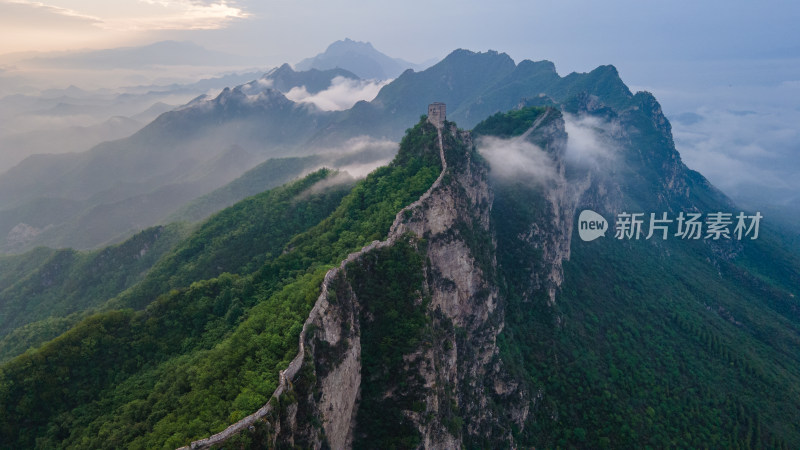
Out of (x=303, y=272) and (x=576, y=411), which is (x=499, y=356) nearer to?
(x=576, y=411)

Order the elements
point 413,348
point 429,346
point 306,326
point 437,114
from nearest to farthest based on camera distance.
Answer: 1. point 306,326
2. point 413,348
3. point 429,346
4. point 437,114

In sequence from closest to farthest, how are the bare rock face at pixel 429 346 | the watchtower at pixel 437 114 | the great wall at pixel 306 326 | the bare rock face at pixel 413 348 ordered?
1. the great wall at pixel 306 326
2. the bare rock face at pixel 413 348
3. the bare rock face at pixel 429 346
4. the watchtower at pixel 437 114

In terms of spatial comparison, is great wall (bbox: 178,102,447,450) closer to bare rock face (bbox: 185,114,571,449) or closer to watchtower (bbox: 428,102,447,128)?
bare rock face (bbox: 185,114,571,449)

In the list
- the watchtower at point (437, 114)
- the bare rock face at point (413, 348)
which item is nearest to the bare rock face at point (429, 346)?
the bare rock face at point (413, 348)

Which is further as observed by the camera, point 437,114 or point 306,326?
point 437,114

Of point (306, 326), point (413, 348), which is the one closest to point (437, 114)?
point (413, 348)

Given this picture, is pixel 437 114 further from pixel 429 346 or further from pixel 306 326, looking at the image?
pixel 306 326

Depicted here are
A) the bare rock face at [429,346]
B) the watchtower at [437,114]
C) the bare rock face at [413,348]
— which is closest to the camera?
the bare rock face at [413,348]

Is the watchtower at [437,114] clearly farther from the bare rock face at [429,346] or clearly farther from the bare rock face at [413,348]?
the bare rock face at [429,346]

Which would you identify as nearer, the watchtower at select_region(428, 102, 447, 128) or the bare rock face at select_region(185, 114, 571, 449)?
the bare rock face at select_region(185, 114, 571, 449)

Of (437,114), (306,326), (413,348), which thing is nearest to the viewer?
(306,326)

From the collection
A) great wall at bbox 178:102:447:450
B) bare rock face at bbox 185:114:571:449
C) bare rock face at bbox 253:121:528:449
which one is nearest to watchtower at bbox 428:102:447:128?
bare rock face at bbox 185:114:571:449
